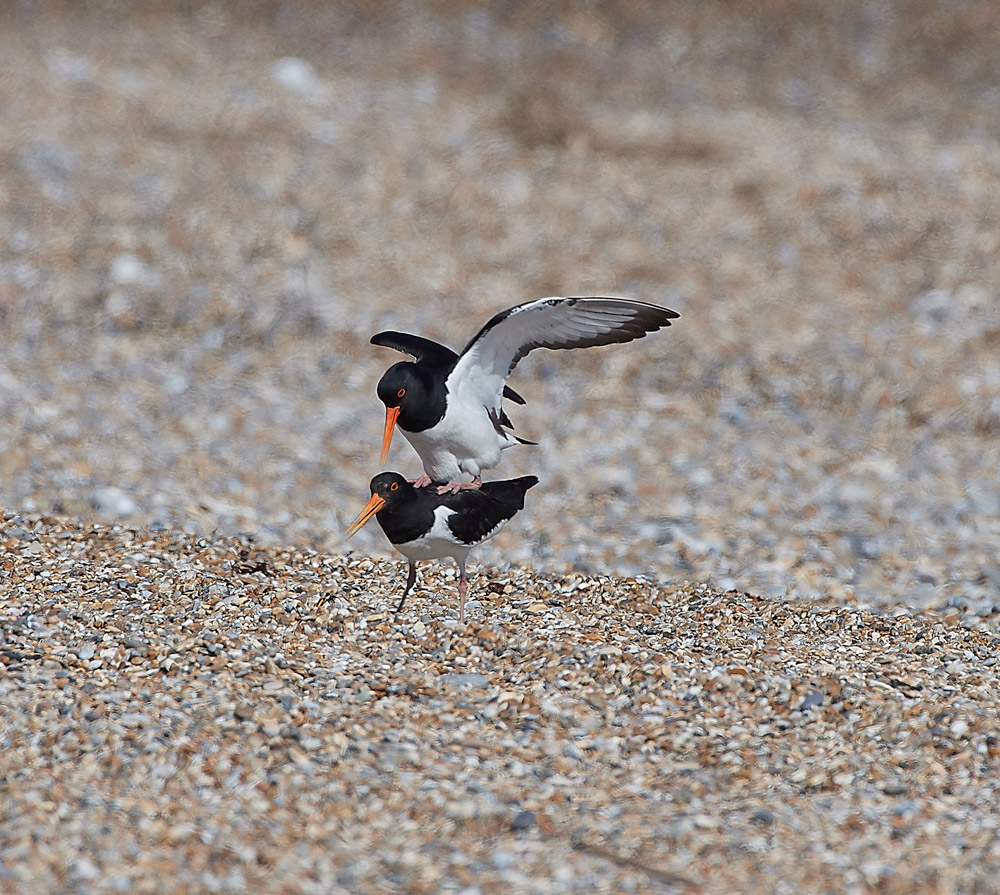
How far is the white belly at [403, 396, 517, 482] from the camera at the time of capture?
5898 mm

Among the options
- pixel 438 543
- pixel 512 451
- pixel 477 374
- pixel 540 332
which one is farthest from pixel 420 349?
pixel 512 451

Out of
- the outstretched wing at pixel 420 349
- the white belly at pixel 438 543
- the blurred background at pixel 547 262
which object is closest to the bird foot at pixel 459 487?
the white belly at pixel 438 543

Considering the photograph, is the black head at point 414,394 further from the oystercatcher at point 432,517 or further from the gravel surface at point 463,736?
the gravel surface at point 463,736

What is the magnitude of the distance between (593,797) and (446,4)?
17285 mm

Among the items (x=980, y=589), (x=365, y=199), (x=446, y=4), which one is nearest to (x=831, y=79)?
(x=446, y=4)

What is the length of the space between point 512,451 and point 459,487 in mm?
4465

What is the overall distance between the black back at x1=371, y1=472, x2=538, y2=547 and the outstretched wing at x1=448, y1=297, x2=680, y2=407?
0.50 metres

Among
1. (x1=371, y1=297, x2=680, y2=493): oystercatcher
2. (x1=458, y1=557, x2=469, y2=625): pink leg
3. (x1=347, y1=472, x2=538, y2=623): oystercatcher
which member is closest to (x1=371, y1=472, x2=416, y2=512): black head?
(x1=347, y1=472, x2=538, y2=623): oystercatcher

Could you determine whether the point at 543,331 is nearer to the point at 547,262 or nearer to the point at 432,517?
the point at 432,517

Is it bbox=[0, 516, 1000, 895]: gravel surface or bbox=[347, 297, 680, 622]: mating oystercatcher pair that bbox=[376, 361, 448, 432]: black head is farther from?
bbox=[0, 516, 1000, 895]: gravel surface

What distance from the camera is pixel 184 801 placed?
4.66m

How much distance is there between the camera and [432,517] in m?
5.75

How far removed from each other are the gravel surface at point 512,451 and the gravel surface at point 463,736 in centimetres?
2

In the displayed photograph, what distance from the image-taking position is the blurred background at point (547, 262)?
8.92m
